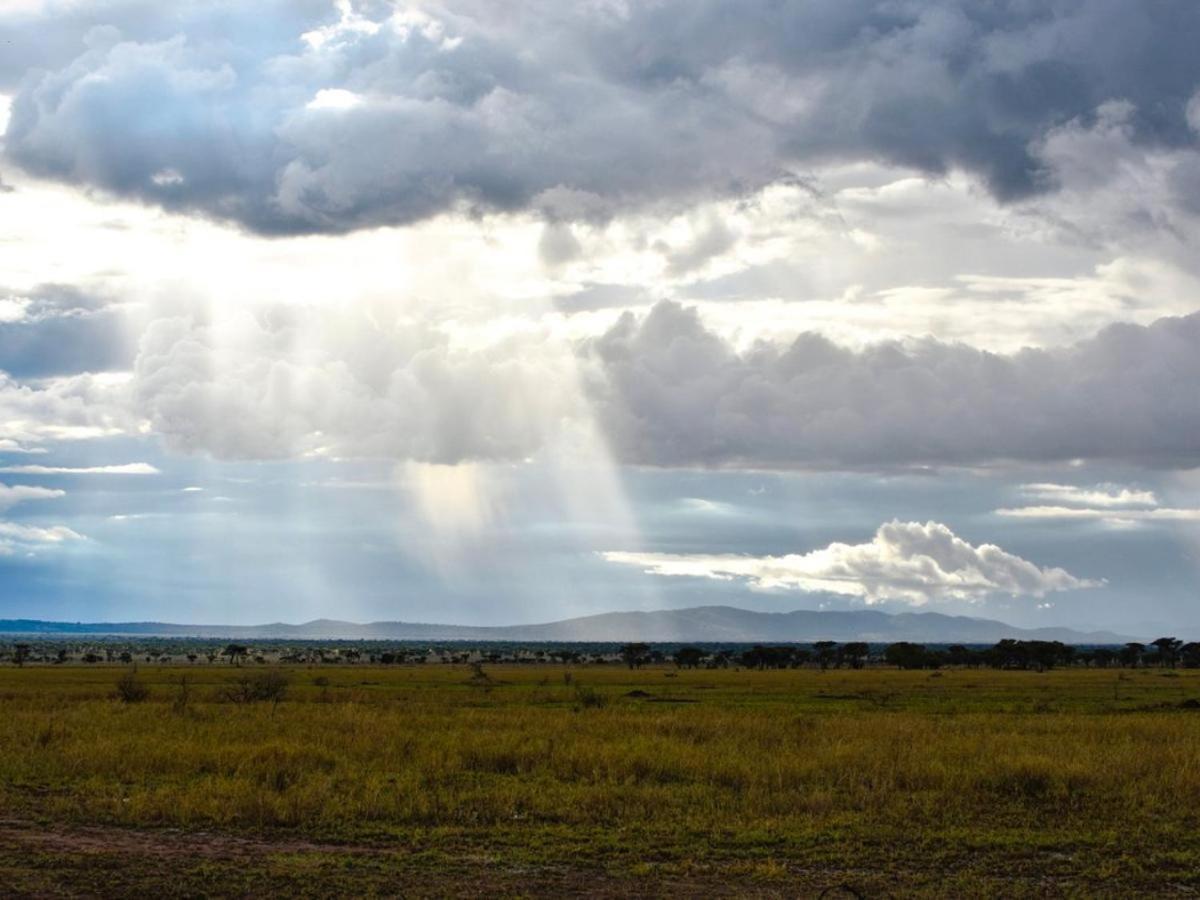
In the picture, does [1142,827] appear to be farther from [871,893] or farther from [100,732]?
[100,732]

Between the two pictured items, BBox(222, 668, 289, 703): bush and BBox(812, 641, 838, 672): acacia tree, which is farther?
BBox(812, 641, 838, 672): acacia tree

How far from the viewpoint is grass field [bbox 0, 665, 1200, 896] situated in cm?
1680

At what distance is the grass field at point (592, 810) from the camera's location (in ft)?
55.1

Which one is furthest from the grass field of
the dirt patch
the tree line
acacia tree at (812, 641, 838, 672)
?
acacia tree at (812, 641, 838, 672)

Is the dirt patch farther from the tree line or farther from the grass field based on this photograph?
the tree line

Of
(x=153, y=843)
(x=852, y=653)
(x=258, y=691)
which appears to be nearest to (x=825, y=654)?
(x=852, y=653)

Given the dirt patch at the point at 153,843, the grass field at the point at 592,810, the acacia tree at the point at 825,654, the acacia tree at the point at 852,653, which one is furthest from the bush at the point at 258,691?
the acacia tree at the point at 852,653

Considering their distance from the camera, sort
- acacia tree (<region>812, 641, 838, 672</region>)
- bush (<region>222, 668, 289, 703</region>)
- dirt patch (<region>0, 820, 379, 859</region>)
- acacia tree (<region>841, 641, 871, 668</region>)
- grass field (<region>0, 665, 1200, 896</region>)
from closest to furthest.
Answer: grass field (<region>0, 665, 1200, 896</region>), dirt patch (<region>0, 820, 379, 859</region>), bush (<region>222, 668, 289, 703</region>), acacia tree (<region>812, 641, 838, 672</region>), acacia tree (<region>841, 641, 871, 668</region>)

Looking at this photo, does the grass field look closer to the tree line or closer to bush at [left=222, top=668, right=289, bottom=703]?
bush at [left=222, top=668, right=289, bottom=703]

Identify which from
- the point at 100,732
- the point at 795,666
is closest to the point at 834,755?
the point at 100,732

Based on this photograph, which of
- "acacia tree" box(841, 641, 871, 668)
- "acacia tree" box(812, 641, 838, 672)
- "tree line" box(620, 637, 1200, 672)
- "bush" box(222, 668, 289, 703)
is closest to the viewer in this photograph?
"bush" box(222, 668, 289, 703)

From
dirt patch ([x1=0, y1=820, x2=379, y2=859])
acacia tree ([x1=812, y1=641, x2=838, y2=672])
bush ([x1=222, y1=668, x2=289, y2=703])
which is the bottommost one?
acacia tree ([x1=812, y1=641, x2=838, y2=672])

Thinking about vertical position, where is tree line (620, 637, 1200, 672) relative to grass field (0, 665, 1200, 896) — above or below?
below

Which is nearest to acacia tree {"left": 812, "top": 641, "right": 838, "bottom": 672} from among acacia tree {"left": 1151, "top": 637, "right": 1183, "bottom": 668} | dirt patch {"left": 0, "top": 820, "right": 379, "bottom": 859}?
acacia tree {"left": 1151, "top": 637, "right": 1183, "bottom": 668}
